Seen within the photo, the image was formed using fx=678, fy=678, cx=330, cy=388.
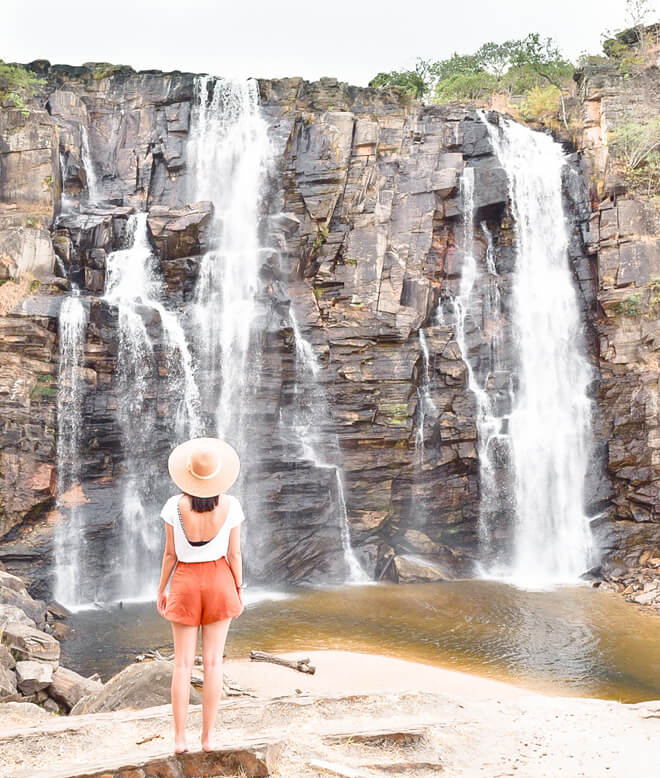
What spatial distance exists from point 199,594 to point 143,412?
56.5 ft

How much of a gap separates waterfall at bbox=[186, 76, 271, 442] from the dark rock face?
464 millimetres

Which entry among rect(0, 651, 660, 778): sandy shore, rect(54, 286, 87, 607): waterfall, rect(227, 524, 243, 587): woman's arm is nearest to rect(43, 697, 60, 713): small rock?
rect(0, 651, 660, 778): sandy shore

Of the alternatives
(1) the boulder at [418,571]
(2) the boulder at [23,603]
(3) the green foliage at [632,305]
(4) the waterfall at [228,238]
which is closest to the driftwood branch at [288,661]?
(2) the boulder at [23,603]

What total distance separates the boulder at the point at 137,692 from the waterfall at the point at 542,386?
15.4m

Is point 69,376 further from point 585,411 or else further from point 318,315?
point 585,411

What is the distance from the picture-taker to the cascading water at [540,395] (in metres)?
22.8

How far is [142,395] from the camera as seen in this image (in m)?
21.4

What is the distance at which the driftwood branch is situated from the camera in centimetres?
1149

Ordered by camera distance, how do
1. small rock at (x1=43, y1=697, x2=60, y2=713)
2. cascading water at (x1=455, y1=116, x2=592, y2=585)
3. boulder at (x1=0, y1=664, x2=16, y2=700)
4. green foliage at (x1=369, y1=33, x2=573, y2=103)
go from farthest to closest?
1. green foliage at (x1=369, y1=33, x2=573, y2=103)
2. cascading water at (x1=455, y1=116, x2=592, y2=585)
3. small rock at (x1=43, y1=697, x2=60, y2=713)
4. boulder at (x1=0, y1=664, x2=16, y2=700)

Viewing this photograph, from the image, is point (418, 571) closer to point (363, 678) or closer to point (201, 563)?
point (363, 678)

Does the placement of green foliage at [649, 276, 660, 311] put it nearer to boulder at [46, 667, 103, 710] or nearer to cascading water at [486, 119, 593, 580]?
cascading water at [486, 119, 593, 580]

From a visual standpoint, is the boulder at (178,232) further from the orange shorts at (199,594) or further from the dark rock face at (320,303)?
the orange shorts at (199,594)

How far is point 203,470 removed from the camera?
4.90 m

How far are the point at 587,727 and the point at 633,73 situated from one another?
2811 centimetres
